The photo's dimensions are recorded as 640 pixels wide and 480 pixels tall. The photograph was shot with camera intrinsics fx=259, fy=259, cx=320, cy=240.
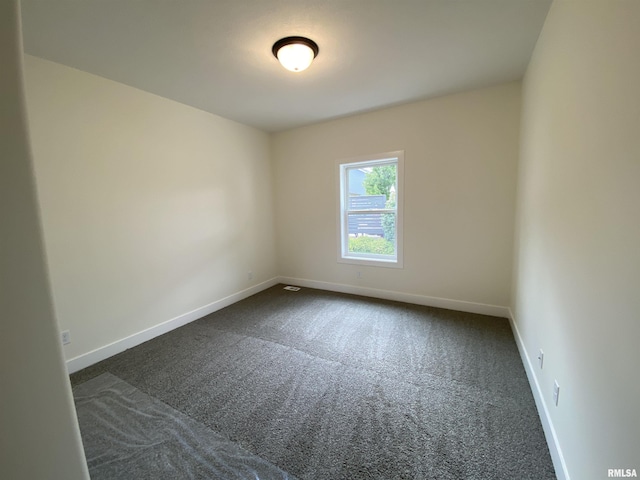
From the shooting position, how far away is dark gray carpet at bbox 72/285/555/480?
140cm

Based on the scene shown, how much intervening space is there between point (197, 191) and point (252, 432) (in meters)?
2.68

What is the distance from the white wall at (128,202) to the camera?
214 cm

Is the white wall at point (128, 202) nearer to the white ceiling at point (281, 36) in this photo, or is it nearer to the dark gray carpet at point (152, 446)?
the white ceiling at point (281, 36)

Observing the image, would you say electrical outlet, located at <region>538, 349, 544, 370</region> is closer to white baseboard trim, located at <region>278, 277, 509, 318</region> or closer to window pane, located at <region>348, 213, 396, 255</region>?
white baseboard trim, located at <region>278, 277, 509, 318</region>

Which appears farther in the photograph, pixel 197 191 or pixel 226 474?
pixel 197 191

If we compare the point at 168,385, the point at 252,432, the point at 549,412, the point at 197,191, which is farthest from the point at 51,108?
the point at 549,412

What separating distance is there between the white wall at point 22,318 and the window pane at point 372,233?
11.6 feet

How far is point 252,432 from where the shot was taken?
158 cm

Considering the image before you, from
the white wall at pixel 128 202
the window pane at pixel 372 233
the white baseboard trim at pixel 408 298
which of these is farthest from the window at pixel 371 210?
the white wall at pixel 128 202

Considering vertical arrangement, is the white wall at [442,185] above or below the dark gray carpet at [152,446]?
above

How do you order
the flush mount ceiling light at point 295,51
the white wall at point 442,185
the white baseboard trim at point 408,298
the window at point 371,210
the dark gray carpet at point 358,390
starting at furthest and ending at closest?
the window at point 371,210, the white baseboard trim at point 408,298, the white wall at point 442,185, the flush mount ceiling light at point 295,51, the dark gray carpet at point 358,390

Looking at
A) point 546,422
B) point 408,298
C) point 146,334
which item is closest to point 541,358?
point 546,422

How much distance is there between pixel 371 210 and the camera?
3.80 meters

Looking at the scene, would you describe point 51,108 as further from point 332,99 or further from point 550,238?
point 550,238
